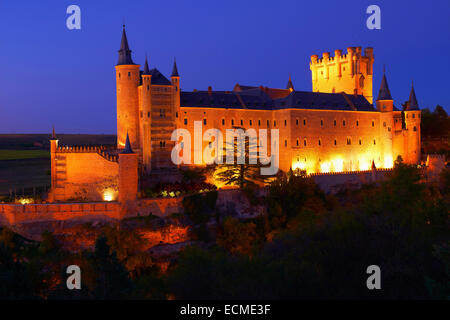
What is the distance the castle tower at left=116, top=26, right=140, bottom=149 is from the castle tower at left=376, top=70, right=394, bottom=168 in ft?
98.9

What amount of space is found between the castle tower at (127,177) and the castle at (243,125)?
0.08m

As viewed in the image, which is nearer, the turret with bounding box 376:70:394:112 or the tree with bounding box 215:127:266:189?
the tree with bounding box 215:127:266:189

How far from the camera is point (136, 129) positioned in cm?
4566

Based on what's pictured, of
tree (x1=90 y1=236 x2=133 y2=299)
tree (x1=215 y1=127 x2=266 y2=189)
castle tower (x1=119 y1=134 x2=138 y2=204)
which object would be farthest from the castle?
tree (x1=90 y1=236 x2=133 y2=299)

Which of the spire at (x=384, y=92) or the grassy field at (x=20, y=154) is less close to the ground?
the spire at (x=384, y=92)

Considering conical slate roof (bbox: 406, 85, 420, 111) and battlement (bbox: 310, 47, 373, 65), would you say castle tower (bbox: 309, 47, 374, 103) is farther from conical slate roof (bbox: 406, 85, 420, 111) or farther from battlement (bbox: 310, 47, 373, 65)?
conical slate roof (bbox: 406, 85, 420, 111)

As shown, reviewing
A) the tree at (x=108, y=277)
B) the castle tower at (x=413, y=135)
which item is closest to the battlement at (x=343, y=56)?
the castle tower at (x=413, y=135)

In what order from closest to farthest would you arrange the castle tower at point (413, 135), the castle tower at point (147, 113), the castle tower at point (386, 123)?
the castle tower at point (147, 113) < the castle tower at point (413, 135) < the castle tower at point (386, 123)

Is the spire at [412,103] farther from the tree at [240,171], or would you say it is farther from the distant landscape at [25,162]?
the distant landscape at [25,162]

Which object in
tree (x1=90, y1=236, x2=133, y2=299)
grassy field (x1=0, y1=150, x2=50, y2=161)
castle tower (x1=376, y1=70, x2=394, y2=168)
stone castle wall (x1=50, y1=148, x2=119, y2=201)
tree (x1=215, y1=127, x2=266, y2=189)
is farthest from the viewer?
grassy field (x1=0, y1=150, x2=50, y2=161)

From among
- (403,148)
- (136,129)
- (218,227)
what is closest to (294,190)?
(218,227)

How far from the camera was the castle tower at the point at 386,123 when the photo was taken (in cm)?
5556

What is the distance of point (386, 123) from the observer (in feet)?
184

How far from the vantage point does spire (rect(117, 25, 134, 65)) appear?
1766 inches
